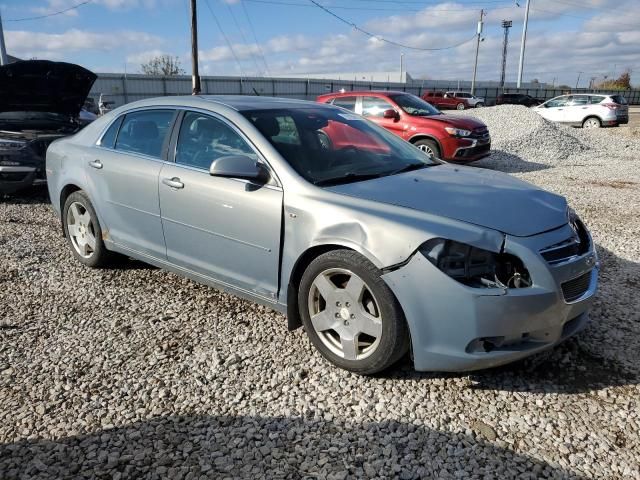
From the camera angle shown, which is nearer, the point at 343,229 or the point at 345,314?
the point at 343,229

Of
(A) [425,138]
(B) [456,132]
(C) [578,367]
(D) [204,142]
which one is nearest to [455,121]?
(B) [456,132]

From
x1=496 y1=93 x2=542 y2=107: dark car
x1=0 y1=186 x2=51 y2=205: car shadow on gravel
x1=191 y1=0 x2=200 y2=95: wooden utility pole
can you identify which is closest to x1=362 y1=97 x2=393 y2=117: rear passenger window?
x1=0 y1=186 x2=51 y2=205: car shadow on gravel

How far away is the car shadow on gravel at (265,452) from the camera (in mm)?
2275

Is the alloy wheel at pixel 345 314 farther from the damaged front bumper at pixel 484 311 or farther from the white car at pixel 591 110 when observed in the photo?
the white car at pixel 591 110

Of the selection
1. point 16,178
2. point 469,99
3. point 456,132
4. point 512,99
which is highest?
point 512,99

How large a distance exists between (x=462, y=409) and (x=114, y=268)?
11.4 ft

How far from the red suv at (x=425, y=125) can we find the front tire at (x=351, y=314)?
7.64 m

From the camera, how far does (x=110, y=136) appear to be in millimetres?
4480

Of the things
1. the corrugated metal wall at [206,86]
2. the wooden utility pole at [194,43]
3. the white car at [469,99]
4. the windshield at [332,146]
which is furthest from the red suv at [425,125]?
the white car at [469,99]

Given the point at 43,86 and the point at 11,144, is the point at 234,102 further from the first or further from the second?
the point at 43,86

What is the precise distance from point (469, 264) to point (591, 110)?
840 inches

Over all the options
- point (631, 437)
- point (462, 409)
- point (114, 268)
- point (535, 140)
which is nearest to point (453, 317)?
point (462, 409)

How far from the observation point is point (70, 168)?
15.5 ft

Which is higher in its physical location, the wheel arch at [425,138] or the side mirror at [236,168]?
the side mirror at [236,168]
